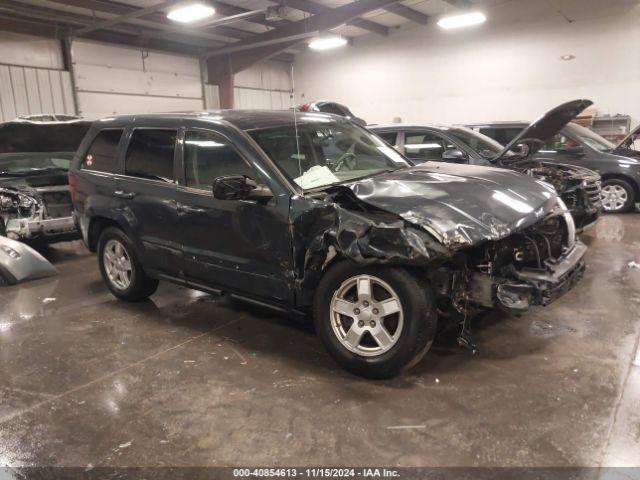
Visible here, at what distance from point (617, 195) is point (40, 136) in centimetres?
903

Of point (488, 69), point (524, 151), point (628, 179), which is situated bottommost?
point (628, 179)

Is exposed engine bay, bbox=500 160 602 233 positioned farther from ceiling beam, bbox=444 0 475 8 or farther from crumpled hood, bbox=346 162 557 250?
ceiling beam, bbox=444 0 475 8

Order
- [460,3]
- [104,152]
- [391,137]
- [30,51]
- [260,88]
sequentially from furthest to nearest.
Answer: [260,88] → [460,3] → [30,51] → [391,137] → [104,152]

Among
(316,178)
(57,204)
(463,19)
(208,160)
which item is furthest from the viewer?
(463,19)

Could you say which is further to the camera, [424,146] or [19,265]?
[424,146]

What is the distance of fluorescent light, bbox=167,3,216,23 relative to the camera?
10.1 m

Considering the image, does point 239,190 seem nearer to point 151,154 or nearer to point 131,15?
point 151,154

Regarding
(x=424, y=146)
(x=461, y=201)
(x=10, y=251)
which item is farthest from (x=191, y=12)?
(x=461, y=201)

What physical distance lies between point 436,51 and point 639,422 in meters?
14.5

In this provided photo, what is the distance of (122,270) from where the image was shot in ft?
15.0

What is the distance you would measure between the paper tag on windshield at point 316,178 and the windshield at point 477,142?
3750 millimetres

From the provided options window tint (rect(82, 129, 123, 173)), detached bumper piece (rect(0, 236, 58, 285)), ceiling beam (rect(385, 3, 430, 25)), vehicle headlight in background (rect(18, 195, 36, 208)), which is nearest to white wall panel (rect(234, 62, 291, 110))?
ceiling beam (rect(385, 3, 430, 25))

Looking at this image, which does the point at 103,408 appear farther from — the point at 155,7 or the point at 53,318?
the point at 155,7

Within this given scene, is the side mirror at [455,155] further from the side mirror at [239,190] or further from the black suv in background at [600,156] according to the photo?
the side mirror at [239,190]
